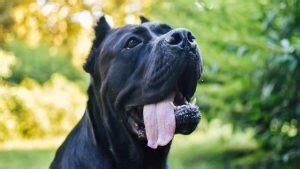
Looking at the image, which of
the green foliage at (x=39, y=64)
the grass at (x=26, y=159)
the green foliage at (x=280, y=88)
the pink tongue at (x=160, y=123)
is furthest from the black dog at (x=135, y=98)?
the green foliage at (x=39, y=64)

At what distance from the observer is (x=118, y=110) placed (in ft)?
10.3

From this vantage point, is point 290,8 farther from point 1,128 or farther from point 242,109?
point 1,128

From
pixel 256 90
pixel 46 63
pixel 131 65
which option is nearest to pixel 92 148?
pixel 131 65

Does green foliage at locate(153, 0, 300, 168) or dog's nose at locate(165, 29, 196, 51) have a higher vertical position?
green foliage at locate(153, 0, 300, 168)

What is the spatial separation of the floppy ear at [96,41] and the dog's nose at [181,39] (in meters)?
0.69

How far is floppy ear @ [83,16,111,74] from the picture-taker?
3439mm

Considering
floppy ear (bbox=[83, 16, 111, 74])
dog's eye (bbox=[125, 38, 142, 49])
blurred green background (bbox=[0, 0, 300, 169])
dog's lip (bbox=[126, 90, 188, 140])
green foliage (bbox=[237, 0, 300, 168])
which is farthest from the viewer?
blurred green background (bbox=[0, 0, 300, 169])

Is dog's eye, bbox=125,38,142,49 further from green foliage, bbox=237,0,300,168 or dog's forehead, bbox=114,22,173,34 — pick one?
green foliage, bbox=237,0,300,168

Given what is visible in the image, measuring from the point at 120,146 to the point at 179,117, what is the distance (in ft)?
1.56

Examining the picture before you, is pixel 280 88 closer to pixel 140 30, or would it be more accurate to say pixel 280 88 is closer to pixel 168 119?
pixel 140 30

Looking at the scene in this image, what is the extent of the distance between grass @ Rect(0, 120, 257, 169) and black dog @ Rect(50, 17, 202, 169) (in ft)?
18.2

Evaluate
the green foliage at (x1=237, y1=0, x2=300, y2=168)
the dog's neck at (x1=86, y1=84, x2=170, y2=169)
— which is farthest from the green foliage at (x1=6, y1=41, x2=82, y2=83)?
the dog's neck at (x1=86, y1=84, x2=170, y2=169)

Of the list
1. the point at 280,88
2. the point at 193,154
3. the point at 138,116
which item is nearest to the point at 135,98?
the point at 138,116

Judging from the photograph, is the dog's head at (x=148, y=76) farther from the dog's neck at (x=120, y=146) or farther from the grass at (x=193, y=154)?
the grass at (x=193, y=154)
